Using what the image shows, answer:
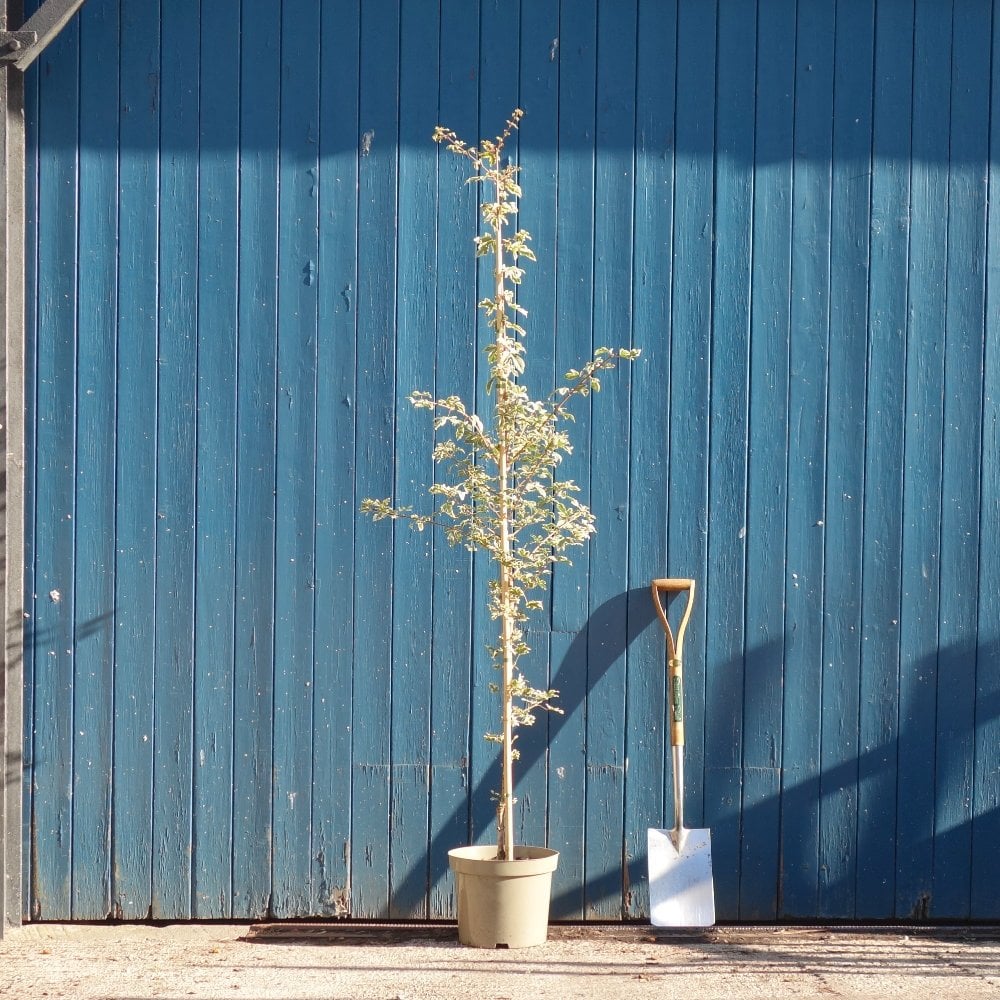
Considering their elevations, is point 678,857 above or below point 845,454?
below

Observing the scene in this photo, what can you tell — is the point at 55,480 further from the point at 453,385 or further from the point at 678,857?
the point at 678,857

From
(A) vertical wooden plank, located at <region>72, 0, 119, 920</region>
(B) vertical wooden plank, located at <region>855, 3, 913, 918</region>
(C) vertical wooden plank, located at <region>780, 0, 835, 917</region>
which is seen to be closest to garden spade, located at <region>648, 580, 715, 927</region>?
(C) vertical wooden plank, located at <region>780, 0, 835, 917</region>

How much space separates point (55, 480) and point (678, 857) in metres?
2.43

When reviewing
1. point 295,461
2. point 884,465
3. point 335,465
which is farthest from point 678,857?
point 295,461

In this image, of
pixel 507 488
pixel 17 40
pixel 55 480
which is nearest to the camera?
pixel 507 488

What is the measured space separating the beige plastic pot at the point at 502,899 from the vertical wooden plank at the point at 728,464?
0.71m

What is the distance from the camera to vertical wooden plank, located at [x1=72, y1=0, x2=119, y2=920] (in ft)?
14.1

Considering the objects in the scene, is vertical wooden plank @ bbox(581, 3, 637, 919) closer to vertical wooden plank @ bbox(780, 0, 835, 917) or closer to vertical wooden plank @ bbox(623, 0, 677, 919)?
vertical wooden plank @ bbox(623, 0, 677, 919)

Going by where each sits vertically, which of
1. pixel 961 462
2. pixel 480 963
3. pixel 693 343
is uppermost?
pixel 693 343

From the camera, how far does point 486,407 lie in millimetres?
4340

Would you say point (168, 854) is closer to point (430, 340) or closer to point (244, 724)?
point (244, 724)

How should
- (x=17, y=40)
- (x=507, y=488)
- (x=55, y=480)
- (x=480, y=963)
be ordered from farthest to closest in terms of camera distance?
(x=55, y=480) → (x=17, y=40) → (x=507, y=488) → (x=480, y=963)

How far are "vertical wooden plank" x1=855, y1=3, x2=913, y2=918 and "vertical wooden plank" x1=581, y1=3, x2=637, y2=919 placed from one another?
2.73ft

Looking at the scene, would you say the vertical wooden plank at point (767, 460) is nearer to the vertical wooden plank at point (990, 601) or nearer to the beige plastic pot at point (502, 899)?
the vertical wooden plank at point (990, 601)
